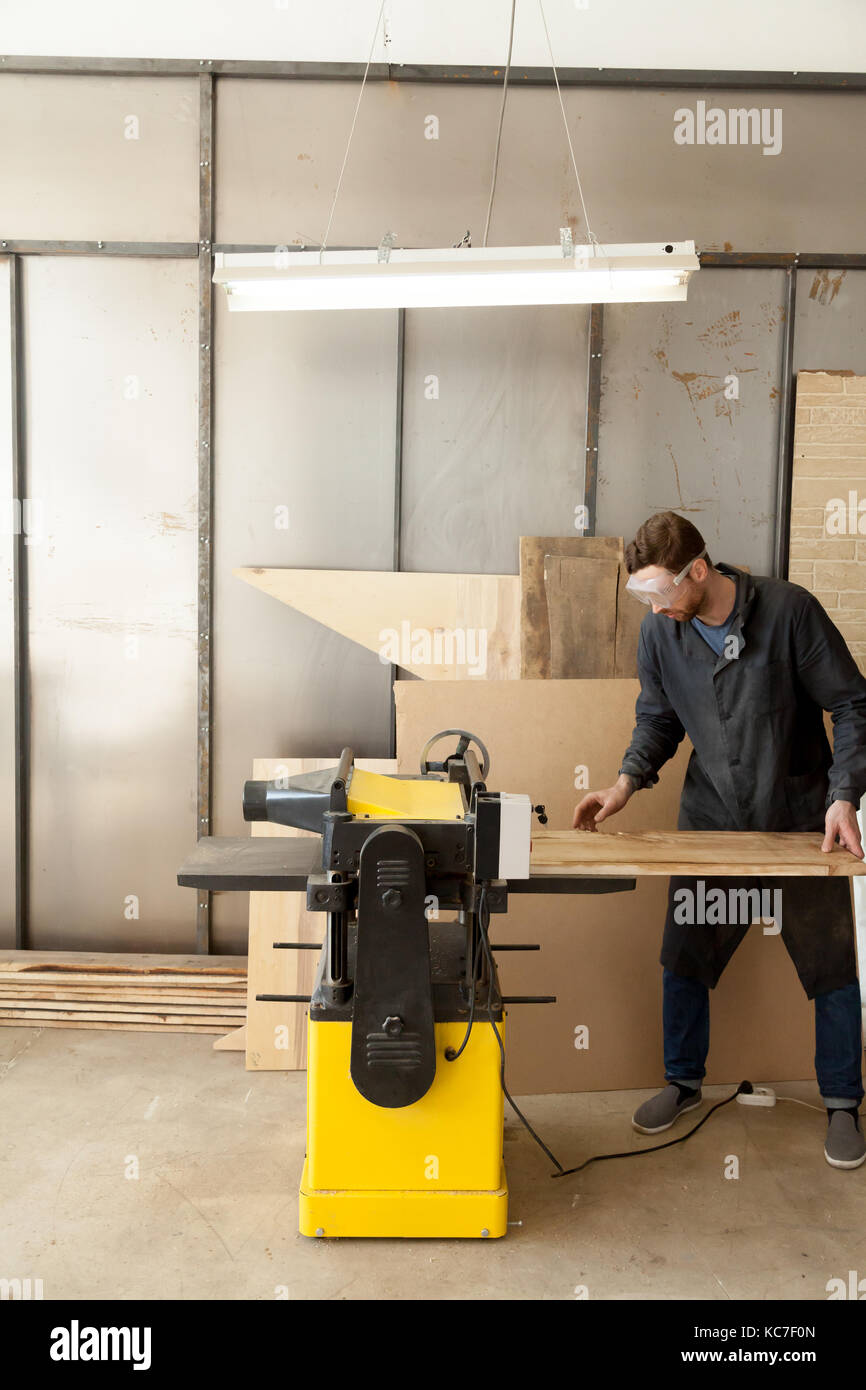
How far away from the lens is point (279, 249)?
330cm

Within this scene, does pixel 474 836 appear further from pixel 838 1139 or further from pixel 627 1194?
pixel 838 1139

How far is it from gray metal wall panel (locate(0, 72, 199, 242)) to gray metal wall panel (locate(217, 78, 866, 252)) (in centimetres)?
15

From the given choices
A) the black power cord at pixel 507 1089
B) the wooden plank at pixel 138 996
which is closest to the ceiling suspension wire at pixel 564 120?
the black power cord at pixel 507 1089

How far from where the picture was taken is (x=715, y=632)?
2.45 m

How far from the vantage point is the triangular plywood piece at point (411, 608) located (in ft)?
11.0

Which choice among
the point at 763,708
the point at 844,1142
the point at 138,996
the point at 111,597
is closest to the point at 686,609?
the point at 763,708

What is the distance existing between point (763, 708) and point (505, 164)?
6.92 feet

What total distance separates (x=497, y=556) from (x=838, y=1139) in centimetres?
203

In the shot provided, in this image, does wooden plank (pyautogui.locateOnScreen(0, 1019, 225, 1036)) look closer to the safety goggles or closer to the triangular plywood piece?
the triangular plywood piece

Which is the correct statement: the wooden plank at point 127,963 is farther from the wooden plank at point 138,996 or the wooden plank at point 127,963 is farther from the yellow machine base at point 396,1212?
the yellow machine base at point 396,1212

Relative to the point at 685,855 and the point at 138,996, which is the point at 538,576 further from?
the point at 138,996

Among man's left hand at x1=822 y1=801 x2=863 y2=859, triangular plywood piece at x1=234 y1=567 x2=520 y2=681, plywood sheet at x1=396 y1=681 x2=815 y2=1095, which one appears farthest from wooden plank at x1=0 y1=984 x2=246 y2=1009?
man's left hand at x1=822 y1=801 x2=863 y2=859

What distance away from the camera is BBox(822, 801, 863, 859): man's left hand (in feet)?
7.26
